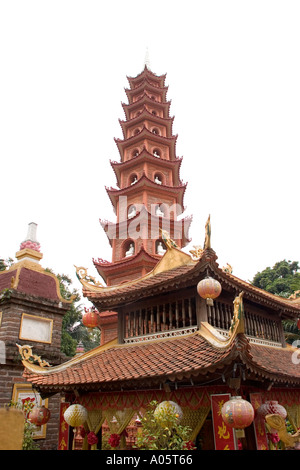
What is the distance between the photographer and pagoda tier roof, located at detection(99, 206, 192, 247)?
1820 centimetres

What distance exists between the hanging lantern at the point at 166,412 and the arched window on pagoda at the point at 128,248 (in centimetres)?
1179

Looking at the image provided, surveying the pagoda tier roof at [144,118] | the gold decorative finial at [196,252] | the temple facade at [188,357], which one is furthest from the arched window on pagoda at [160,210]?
the gold decorative finial at [196,252]

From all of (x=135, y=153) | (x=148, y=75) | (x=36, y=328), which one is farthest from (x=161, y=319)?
(x=148, y=75)

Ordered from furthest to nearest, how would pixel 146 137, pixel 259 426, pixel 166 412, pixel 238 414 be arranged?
pixel 146 137
pixel 259 426
pixel 166 412
pixel 238 414

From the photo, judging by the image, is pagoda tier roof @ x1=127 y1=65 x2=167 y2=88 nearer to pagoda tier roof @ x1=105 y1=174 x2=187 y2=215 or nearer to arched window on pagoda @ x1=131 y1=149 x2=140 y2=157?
arched window on pagoda @ x1=131 y1=149 x2=140 y2=157

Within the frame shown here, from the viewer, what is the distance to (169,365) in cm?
707

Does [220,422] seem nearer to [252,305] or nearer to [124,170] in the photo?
[252,305]

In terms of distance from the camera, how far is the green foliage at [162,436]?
19.6ft

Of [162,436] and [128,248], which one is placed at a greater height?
[128,248]

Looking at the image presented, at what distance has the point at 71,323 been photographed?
34.8m

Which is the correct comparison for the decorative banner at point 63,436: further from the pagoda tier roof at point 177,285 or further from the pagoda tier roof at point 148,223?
the pagoda tier roof at point 148,223

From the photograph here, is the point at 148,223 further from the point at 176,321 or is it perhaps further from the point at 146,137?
the point at 176,321

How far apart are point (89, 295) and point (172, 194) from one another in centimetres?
1097

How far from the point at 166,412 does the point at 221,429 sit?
120 cm
